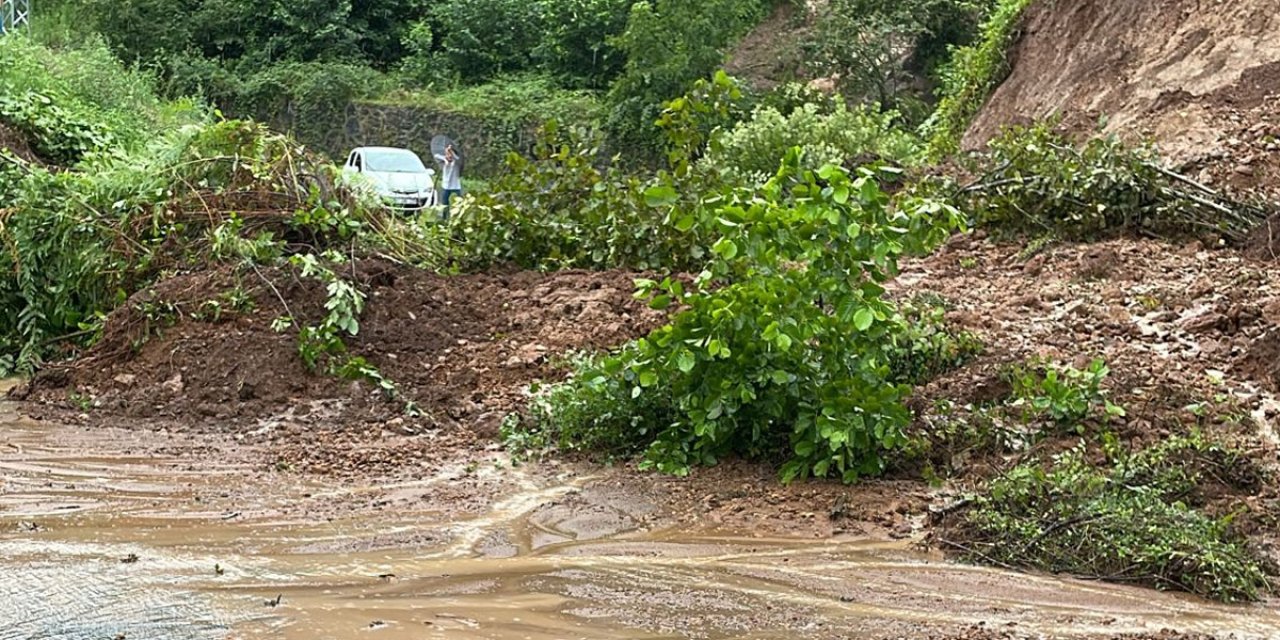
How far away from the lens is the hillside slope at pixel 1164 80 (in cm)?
1079

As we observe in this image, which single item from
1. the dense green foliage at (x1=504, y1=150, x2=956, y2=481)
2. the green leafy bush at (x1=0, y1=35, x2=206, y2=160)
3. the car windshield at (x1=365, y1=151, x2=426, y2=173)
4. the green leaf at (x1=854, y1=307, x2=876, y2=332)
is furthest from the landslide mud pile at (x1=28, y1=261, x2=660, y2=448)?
the car windshield at (x1=365, y1=151, x2=426, y2=173)

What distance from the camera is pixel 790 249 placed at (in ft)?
19.6

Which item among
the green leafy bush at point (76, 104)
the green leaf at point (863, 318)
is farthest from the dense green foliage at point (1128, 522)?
the green leafy bush at point (76, 104)

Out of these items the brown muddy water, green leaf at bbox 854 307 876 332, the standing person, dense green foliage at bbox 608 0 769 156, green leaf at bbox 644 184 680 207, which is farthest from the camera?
dense green foliage at bbox 608 0 769 156

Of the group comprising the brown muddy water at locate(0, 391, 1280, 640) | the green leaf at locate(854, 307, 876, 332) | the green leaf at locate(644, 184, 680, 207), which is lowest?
the brown muddy water at locate(0, 391, 1280, 640)

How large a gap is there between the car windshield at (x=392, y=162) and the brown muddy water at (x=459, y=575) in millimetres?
16365

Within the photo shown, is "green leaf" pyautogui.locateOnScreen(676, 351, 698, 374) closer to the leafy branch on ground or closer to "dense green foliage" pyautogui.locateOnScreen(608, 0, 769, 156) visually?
the leafy branch on ground

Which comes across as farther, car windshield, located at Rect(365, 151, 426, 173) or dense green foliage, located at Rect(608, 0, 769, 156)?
dense green foliage, located at Rect(608, 0, 769, 156)

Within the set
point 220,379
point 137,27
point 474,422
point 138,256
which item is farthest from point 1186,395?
point 137,27

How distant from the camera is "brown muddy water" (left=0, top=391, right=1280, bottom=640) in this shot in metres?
4.19

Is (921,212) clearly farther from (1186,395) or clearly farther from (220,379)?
(220,379)

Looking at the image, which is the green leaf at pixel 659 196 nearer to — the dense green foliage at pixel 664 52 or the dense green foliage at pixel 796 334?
the dense green foliage at pixel 796 334

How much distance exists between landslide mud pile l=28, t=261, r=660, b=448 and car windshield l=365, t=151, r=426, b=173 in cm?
1313

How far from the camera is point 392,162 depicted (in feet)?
74.4
